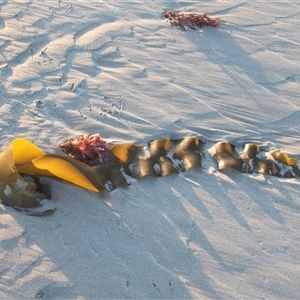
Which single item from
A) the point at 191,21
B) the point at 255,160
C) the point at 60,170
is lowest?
the point at 255,160

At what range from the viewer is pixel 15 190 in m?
2.67

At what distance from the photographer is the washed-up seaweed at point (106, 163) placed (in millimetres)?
2682

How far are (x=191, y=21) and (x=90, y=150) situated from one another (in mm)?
1936

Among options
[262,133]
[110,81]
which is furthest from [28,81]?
[262,133]

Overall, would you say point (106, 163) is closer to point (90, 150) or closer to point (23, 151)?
point (90, 150)

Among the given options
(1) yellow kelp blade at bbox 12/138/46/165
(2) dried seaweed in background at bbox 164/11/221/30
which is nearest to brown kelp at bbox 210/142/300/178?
(1) yellow kelp blade at bbox 12/138/46/165

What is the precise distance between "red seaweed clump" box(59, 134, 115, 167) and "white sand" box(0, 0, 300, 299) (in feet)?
0.46

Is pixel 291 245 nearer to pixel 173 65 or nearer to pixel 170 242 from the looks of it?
pixel 170 242

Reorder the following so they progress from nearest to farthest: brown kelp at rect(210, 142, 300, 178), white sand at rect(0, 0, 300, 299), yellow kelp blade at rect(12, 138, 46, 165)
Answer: white sand at rect(0, 0, 300, 299)
yellow kelp blade at rect(12, 138, 46, 165)
brown kelp at rect(210, 142, 300, 178)

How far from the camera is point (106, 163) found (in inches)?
114

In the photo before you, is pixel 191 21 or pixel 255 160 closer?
pixel 255 160

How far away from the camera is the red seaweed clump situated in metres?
2.92

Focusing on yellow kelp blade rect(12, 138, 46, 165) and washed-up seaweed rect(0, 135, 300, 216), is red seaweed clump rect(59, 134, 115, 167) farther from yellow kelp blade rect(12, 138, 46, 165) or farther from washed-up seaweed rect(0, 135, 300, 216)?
yellow kelp blade rect(12, 138, 46, 165)

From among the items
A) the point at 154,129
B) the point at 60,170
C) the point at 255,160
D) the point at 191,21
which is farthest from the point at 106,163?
the point at 191,21
